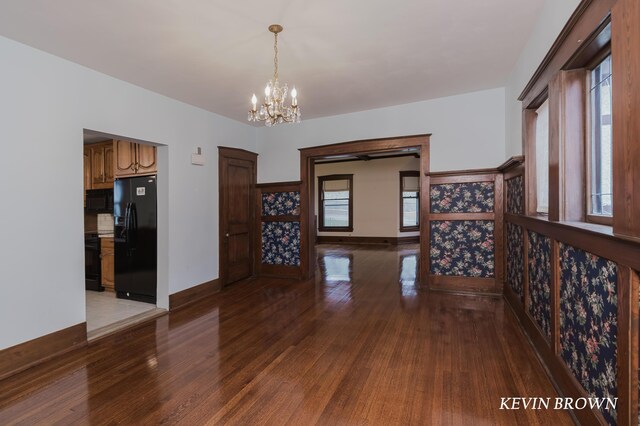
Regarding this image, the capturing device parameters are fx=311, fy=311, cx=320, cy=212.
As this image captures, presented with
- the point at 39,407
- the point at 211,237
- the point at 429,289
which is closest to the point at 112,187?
the point at 211,237

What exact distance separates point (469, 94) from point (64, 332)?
17.9ft

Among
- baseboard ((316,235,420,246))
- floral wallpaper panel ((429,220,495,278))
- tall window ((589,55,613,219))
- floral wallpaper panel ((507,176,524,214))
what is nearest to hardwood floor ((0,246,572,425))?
floral wallpaper panel ((429,220,495,278))

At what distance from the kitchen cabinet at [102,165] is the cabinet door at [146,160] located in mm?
844

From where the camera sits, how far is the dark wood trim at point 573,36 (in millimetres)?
1633

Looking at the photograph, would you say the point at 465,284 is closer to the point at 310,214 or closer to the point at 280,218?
Result: the point at 310,214

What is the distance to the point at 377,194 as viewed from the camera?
10109 mm

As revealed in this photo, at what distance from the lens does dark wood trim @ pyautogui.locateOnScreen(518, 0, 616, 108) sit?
163 cm

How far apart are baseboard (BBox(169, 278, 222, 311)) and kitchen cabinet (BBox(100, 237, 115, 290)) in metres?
1.42

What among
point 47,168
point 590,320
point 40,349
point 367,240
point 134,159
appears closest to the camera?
point 590,320

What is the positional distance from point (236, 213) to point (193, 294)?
5.01 ft

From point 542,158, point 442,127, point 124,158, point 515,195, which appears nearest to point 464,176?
point 442,127

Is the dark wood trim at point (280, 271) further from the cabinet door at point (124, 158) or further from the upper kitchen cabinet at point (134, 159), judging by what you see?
the cabinet door at point (124, 158)

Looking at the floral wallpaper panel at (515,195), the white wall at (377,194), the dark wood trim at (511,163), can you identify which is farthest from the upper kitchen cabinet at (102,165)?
the white wall at (377,194)

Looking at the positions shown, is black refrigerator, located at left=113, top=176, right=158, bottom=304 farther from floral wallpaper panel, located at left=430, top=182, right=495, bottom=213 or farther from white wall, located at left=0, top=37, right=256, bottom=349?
floral wallpaper panel, located at left=430, top=182, right=495, bottom=213
